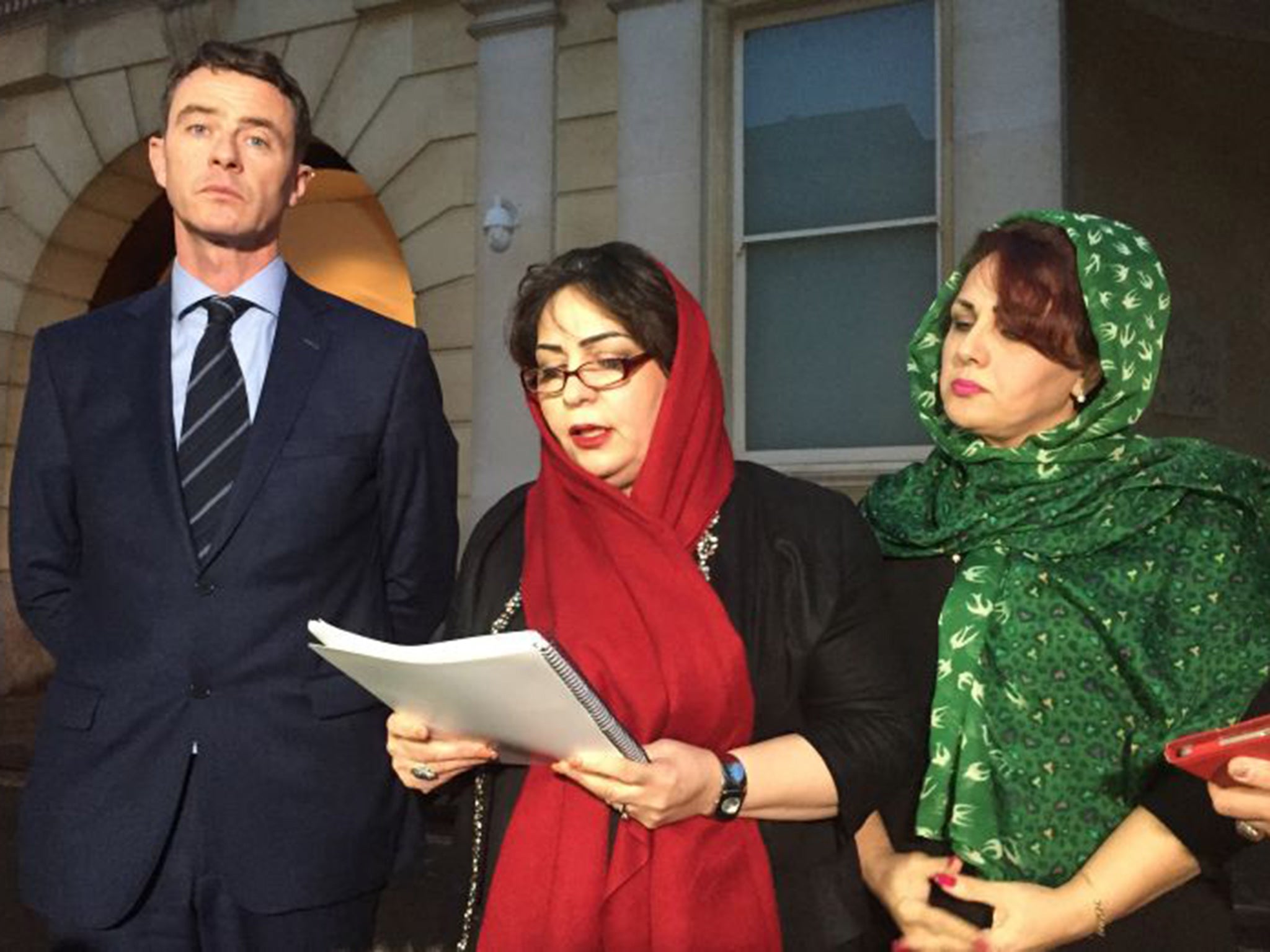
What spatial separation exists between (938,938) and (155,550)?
4.82 feet

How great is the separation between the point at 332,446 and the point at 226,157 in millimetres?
575

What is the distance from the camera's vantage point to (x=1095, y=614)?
175 centimetres

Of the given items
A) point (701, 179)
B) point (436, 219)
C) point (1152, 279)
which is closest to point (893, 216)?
point (701, 179)

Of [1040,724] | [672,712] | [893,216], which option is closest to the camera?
[672,712]

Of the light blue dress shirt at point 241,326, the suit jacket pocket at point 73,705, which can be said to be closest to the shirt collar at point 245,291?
the light blue dress shirt at point 241,326

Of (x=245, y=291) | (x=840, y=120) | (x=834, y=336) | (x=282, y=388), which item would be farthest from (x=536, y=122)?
(x=282, y=388)

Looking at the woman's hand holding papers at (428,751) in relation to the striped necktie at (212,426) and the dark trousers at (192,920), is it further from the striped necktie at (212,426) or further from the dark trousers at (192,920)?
the striped necktie at (212,426)

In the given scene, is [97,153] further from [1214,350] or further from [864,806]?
[864,806]

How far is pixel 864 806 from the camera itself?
171 cm

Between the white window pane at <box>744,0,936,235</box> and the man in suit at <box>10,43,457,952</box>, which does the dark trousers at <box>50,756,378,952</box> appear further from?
the white window pane at <box>744,0,936,235</box>

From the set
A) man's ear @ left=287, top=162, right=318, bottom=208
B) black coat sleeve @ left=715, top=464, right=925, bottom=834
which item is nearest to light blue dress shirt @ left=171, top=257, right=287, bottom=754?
man's ear @ left=287, top=162, right=318, bottom=208

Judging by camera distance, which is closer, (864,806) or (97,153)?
(864,806)

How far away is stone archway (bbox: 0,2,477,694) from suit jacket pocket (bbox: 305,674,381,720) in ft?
16.3

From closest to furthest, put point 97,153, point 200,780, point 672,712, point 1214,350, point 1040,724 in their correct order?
1. point 672,712
2. point 1040,724
3. point 200,780
4. point 1214,350
5. point 97,153
